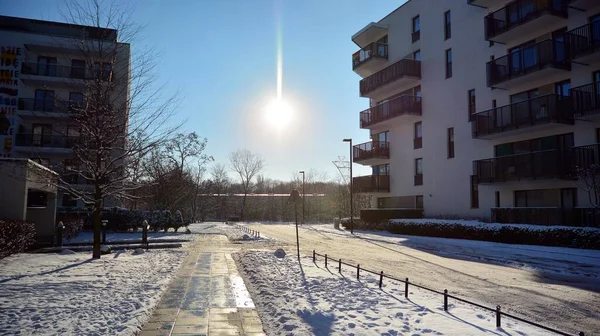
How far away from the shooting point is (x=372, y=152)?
Answer: 36469 millimetres

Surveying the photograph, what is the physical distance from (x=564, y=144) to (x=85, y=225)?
30.2 meters

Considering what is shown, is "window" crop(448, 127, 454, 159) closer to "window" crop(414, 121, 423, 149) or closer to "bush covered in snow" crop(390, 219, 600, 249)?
"window" crop(414, 121, 423, 149)

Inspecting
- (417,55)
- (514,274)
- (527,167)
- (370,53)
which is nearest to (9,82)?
(370,53)

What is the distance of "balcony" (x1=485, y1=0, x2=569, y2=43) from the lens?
21.5 meters

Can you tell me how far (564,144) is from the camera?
2184 centimetres

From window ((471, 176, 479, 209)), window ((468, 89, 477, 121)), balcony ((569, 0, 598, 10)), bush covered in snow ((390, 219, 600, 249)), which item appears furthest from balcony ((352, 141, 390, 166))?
balcony ((569, 0, 598, 10))

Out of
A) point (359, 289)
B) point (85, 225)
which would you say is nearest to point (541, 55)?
point (359, 289)

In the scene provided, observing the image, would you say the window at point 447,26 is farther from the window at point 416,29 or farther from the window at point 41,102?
the window at point 41,102

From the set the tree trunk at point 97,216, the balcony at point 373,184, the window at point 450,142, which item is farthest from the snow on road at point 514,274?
the balcony at point 373,184

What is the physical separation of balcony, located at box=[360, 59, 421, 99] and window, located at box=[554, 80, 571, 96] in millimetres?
11102

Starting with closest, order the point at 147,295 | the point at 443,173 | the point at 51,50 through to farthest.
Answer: the point at 147,295, the point at 443,173, the point at 51,50

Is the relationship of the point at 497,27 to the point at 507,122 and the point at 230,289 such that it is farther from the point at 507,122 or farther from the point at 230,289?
the point at 230,289

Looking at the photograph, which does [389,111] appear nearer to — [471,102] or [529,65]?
[471,102]

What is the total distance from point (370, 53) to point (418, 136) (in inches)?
361
